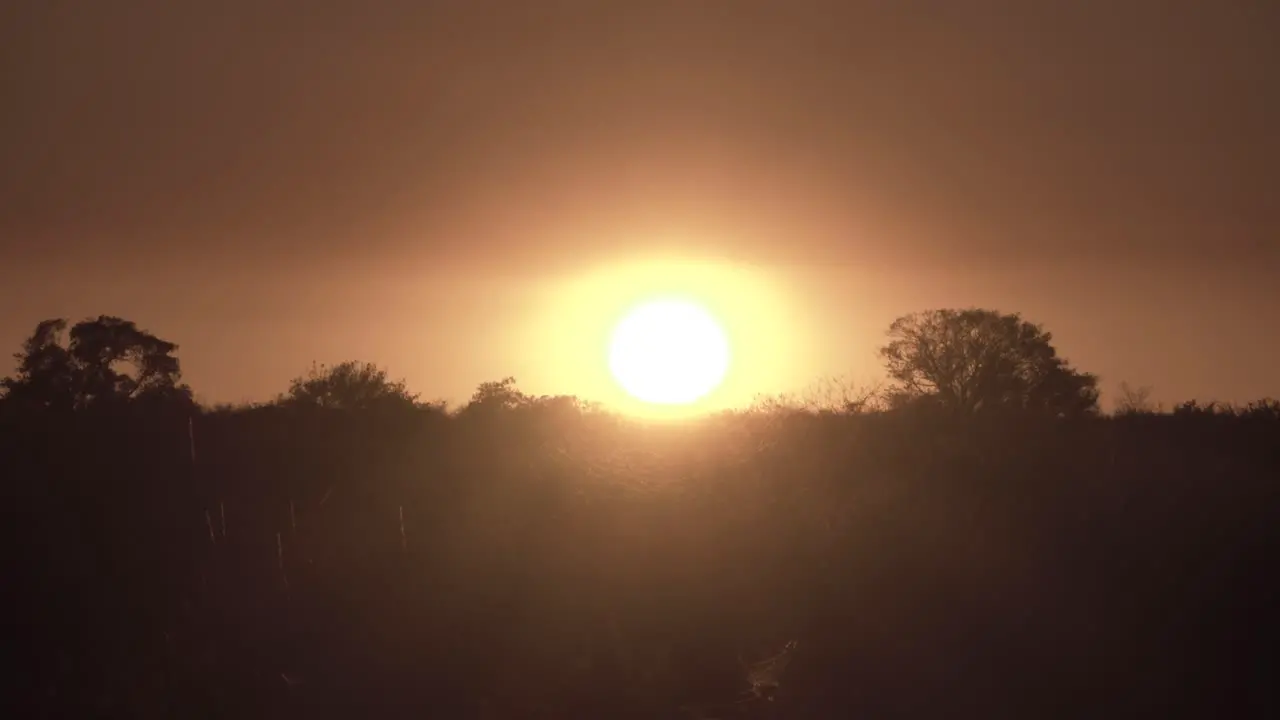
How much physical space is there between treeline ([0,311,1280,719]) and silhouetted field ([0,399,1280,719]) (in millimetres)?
55

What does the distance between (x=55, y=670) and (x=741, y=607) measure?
9.32 m

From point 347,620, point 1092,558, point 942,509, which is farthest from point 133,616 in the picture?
point 1092,558

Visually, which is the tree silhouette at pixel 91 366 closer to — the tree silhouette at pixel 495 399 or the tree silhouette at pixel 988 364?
the tree silhouette at pixel 495 399

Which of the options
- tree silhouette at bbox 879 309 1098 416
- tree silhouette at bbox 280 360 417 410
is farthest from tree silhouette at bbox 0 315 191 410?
tree silhouette at bbox 879 309 1098 416

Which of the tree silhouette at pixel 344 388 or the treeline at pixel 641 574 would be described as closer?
the treeline at pixel 641 574

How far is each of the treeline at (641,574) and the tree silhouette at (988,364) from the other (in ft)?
62.9

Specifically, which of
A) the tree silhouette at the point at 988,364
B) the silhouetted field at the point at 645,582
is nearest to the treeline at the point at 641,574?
the silhouetted field at the point at 645,582

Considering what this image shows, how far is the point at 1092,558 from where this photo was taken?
19375mm

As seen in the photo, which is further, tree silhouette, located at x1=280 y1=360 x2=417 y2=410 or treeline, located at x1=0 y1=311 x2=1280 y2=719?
→ tree silhouette, located at x1=280 y1=360 x2=417 y2=410

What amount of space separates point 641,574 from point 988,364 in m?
33.3

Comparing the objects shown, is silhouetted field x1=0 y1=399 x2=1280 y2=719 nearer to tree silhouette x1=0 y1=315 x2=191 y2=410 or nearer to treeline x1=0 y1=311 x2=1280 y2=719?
treeline x1=0 y1=311 x2=1280 y2=719

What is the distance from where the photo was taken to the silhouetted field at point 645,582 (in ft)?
52.3

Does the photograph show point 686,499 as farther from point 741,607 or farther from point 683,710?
point 683,710

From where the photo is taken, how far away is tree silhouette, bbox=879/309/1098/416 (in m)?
48.4
